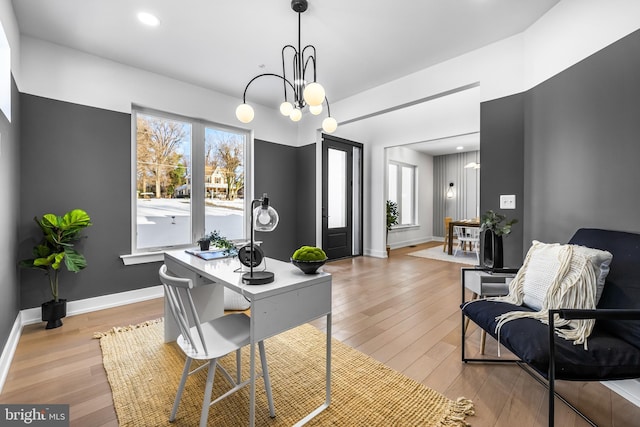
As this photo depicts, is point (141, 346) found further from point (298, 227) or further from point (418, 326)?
point (298, 227)

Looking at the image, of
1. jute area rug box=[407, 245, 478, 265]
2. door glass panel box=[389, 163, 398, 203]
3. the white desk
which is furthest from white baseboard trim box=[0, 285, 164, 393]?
door glass panel box=[389, 163, 398, 203]

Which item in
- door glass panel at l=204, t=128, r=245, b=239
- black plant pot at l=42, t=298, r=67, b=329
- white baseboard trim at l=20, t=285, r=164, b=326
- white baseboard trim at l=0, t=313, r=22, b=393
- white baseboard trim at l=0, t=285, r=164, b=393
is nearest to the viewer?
white baseboard trim at l=0, t=313, r=22, b=393

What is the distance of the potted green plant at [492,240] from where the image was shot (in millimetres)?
2400

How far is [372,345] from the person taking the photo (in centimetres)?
233

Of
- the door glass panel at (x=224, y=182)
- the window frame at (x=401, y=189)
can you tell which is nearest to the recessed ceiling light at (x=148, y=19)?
the door glass panel at (x=224, y=182)

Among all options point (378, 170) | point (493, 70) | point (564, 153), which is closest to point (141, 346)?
point (564, 153)

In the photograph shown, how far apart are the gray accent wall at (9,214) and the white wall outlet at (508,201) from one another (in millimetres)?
4162

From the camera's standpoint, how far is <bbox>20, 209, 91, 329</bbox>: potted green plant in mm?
2592

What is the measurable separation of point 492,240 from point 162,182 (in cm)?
378

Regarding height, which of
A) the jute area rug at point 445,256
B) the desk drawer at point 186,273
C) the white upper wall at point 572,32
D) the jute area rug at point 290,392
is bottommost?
the jute area rug at point 290,392

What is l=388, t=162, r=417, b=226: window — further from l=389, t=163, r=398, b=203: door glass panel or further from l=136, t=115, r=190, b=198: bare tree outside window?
l=136, t=115, r=190, b=198: bare tree outside window

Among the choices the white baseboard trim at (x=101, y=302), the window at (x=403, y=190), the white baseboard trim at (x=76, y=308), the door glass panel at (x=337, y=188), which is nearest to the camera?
the white baseboard trim at (x=76, y=308)

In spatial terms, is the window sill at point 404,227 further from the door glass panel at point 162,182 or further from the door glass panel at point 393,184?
the door glass panel at point 162,182

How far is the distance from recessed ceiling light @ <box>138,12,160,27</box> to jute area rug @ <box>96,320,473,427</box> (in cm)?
284
